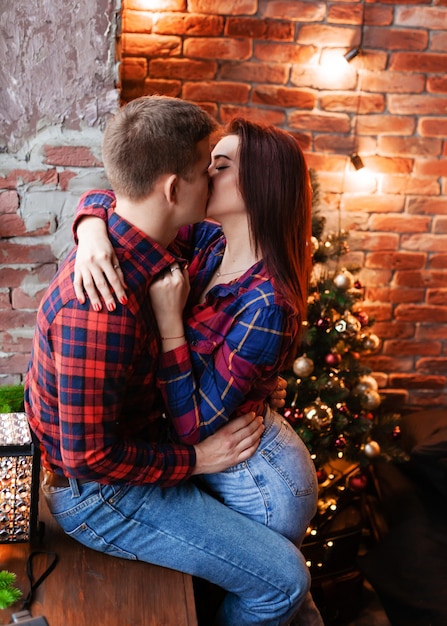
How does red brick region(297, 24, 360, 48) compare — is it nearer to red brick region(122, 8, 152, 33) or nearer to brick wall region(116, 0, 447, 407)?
brick wall region(116, 0, 447, 407)

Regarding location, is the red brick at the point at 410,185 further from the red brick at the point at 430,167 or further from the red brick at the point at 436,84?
the red brick at the point at 436,84

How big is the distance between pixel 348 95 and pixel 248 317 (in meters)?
1.50

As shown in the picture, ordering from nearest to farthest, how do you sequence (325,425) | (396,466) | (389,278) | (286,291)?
(286,291) → (325,425) → (396,466) → (389,278)

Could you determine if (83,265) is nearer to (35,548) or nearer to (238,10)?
(35,548)

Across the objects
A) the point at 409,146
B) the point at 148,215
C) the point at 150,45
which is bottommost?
the point at 148,215

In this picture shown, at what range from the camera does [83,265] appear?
143 centimetres

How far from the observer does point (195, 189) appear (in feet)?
5.05

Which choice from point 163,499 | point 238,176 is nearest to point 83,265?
point 238,176

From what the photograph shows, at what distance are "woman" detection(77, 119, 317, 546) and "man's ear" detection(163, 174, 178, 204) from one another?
6.2 inches

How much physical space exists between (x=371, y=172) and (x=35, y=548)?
1902mm

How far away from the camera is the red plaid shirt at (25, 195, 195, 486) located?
1394 mm

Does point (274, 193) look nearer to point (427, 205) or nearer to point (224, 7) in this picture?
point (224, 7)

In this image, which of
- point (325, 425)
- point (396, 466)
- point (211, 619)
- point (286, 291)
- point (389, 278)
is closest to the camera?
point (286, 291)

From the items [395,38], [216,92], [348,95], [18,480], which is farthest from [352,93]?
[18,480]
